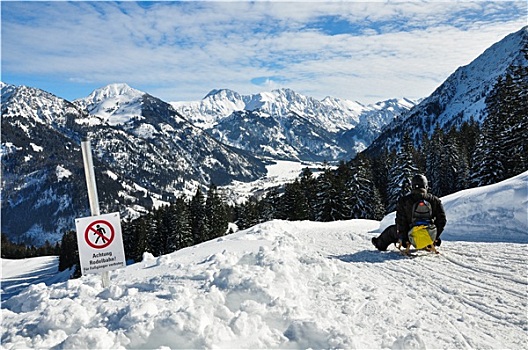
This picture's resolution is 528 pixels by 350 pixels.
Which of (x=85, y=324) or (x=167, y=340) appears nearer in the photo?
(x=167, y=340)

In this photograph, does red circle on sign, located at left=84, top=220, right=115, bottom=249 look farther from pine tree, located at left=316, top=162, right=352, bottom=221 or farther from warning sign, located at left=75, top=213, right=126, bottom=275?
pine tree, located at left=316, top=162, right=352, bottom=221

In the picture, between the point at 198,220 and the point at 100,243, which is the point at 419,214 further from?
the point at 198,220

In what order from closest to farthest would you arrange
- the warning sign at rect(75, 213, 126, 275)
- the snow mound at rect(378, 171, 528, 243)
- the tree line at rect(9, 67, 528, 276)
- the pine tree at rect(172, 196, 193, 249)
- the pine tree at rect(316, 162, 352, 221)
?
1. the warning sign at rect(75, 213, 126, 275)
2. the snow mound at rect(378, 171, 528, 243)
3. the tree line at rect(9, 67, 528, 276)
4. the pine tree at rect(316, 162, 352, 221)
5. the pine tree at rect(172, 196, 193, 249)

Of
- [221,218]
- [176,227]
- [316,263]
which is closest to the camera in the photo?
[316,263]

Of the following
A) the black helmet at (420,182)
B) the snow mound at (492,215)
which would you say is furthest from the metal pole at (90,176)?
the snow mound at (492,215)

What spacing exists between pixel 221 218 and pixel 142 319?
5115cm

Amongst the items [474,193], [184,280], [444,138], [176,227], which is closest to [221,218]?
[176,227]

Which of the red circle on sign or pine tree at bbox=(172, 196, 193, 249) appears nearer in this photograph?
the red circle on sign

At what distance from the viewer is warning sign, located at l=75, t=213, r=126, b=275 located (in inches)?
226

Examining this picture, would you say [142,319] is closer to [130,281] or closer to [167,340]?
[167,340]

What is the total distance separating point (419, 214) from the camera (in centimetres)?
851

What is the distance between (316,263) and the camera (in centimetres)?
757

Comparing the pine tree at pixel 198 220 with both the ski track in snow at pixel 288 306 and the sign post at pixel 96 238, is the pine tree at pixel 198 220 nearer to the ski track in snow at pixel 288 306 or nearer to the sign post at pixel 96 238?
the ski track in snow at pixel 288 306

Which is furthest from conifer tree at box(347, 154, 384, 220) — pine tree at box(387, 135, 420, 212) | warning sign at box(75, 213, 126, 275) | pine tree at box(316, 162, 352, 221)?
warning sign at box(75, 213, 126, 275)
